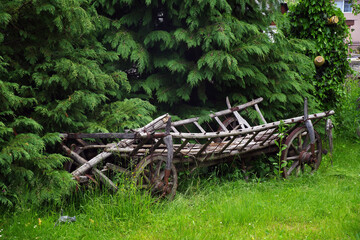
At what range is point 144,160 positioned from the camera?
4656 mm

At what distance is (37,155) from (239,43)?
12.2 feet

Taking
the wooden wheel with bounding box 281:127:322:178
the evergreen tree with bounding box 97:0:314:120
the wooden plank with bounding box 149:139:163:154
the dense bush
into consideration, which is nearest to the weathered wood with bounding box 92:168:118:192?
the wooden plank with bounding box 149:139:163:154

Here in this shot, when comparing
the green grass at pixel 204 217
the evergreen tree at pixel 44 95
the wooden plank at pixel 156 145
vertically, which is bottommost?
the green grass at pixel 204 217

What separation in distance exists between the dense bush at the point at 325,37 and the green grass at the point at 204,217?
4005 mm

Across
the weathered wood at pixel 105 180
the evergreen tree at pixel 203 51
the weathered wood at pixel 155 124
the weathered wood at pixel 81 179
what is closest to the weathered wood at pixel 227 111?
the evergreen tree at pixel 203 51

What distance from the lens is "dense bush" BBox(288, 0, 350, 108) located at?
863cm

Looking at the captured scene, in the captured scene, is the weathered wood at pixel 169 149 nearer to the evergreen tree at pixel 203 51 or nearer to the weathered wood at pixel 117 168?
the weathered wood at pixel 117 168

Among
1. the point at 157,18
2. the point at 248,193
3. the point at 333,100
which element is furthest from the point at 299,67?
the point at 248,193

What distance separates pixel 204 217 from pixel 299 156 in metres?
2.33

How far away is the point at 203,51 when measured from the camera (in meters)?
6.86

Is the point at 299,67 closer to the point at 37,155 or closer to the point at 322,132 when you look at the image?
the point at 322,132

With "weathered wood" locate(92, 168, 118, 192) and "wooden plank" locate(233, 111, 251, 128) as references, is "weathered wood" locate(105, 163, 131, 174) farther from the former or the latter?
"wooden plank" locate(233, 111, 251, 128)

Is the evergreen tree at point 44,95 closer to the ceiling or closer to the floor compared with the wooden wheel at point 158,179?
→ closer to the ceiling

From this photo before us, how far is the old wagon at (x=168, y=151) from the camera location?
15.3 ft
